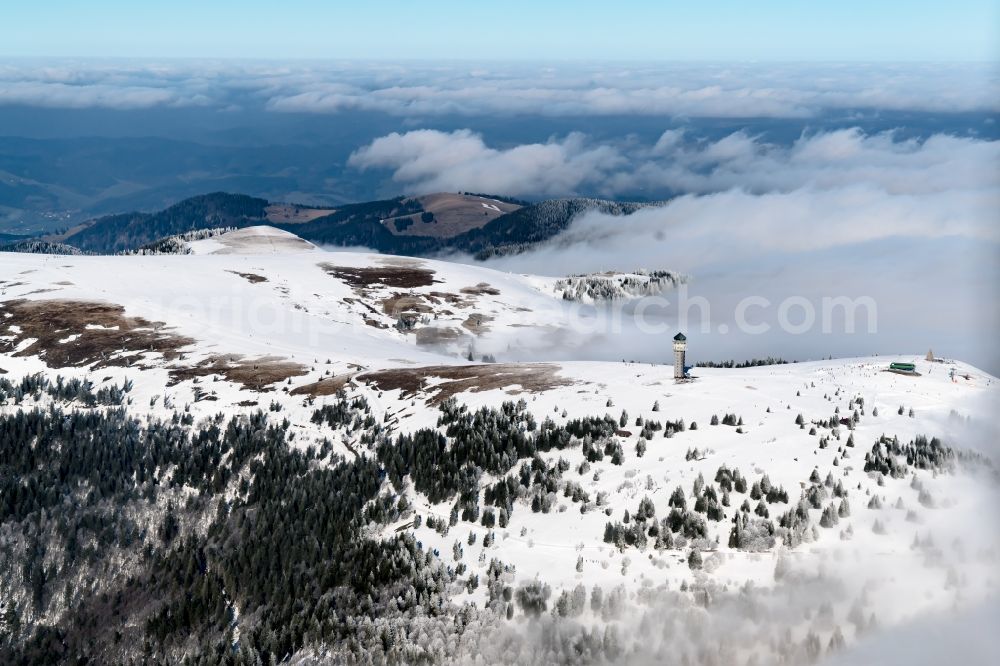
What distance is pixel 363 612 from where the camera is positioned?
173ft

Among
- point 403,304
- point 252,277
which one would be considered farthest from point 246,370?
point 252,277

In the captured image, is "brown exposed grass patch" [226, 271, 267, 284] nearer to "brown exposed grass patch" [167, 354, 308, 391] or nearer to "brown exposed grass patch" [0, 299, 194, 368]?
"brown exposed grass patch" [0, 299, 194, 368]

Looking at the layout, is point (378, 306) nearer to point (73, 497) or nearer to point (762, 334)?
point (762, 334)

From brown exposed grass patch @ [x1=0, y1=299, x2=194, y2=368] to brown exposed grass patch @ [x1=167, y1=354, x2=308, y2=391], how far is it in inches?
294

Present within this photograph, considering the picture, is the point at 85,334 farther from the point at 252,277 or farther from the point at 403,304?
the point at 403,304

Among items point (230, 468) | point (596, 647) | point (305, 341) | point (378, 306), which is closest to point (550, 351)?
point (378, 306)

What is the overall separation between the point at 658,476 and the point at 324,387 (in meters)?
47.0

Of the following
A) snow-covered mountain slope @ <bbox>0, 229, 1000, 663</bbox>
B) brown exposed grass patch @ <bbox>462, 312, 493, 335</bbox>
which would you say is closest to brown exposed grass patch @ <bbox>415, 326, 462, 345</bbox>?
brown exposed grass patch @ <bbox>462, 312, 493, 335</bbox>

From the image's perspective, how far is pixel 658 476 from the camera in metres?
57.7

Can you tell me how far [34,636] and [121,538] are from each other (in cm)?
875

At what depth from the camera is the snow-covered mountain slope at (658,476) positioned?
45031 mm

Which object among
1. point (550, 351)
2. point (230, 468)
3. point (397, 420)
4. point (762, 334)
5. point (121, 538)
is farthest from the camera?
point (762, 334)

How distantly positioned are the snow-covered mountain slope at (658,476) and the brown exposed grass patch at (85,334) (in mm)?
1078

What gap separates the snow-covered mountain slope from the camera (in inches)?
1773
